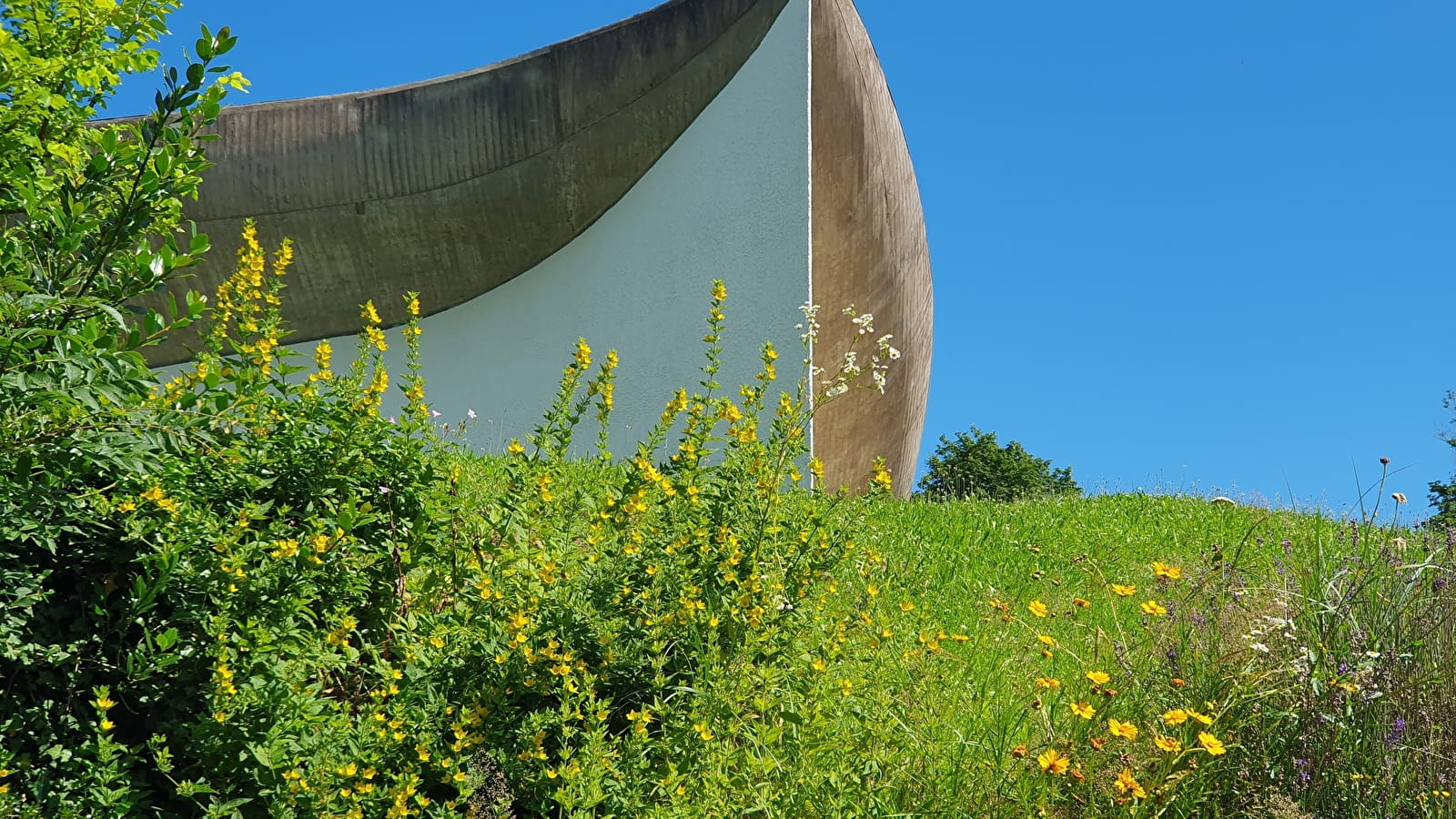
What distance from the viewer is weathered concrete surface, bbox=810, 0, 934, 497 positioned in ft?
32.1

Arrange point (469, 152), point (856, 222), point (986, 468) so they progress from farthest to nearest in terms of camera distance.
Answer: point (986, 468) → point (856, 222) → point (469, 152)

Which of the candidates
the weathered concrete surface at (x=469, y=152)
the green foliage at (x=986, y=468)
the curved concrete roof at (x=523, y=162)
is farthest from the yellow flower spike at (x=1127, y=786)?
the green foliage at (x=986, y=468)

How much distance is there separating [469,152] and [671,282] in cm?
216

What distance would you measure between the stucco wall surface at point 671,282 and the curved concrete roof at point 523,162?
0.17m

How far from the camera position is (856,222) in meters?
10.2

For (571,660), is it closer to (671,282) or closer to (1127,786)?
(1127,786)

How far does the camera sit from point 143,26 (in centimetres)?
349

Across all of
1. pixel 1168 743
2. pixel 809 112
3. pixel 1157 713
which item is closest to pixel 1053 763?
pixel 1168 743

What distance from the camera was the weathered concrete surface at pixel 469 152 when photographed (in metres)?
9.70

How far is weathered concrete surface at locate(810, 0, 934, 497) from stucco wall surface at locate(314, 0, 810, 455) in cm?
24

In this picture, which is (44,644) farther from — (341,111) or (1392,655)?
(341,111)

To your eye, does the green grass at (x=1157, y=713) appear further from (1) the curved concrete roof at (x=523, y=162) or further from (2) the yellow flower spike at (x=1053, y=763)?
(1) the curved concrete roof at (x=523, y=162)

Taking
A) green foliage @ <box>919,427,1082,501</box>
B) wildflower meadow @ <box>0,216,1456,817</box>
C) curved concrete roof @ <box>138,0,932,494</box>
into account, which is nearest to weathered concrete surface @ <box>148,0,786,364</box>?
curved concrete roof @ <box>138,0,932,494</box>

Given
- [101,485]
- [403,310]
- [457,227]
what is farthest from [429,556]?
[403,310]
